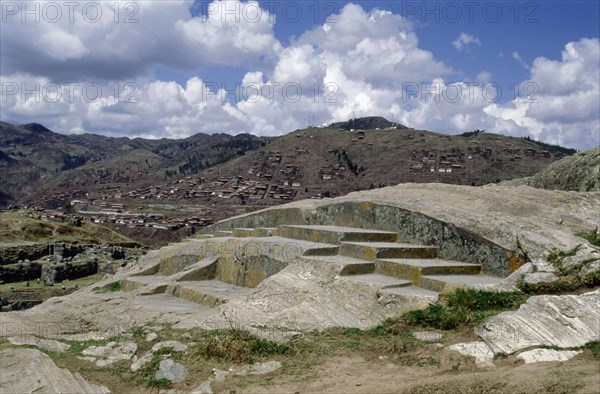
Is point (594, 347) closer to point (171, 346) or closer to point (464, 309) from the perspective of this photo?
point (464, 309)

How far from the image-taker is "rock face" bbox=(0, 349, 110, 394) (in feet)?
18.3

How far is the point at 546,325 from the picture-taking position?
6.14 meters

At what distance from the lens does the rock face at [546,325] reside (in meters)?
5.90

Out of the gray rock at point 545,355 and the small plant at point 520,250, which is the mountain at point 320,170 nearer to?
the small plant at point 520,250

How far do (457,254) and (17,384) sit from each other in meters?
6.78

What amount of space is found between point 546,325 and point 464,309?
3.57 feet

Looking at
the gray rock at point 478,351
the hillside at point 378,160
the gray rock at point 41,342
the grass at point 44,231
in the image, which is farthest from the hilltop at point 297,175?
the gray rock at point 478,351

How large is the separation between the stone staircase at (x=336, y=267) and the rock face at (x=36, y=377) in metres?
3.18

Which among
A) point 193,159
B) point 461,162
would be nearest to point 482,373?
point 461,162

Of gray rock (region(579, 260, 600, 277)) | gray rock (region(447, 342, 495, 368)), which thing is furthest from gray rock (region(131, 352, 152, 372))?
gray rock (region(579, 260, 600, 277))

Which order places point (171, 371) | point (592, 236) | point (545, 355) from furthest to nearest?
point (592, 236) < point (171, 371) < point (545, 355)

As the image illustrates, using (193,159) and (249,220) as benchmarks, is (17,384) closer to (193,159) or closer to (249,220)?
(249,220)

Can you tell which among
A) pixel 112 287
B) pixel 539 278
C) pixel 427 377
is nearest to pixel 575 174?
pixel 539 278

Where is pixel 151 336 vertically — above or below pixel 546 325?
below
